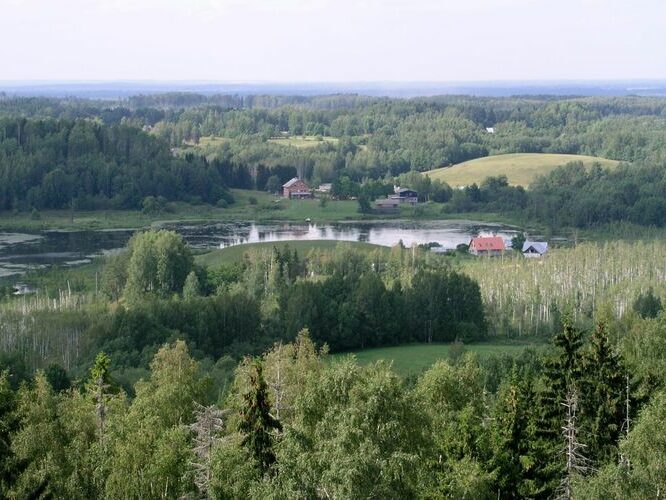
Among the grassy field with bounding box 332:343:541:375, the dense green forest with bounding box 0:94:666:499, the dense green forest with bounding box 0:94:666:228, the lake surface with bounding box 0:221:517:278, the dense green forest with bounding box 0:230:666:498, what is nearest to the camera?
the dense green forest with bounding box 0:230:666:498

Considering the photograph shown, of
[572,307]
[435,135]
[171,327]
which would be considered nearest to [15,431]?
[171,327]

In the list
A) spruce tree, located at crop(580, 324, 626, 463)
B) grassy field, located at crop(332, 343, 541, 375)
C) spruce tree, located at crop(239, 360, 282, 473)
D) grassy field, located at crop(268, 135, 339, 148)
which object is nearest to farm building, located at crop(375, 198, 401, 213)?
grassy field, located at crop(268, 135, 339, 148)

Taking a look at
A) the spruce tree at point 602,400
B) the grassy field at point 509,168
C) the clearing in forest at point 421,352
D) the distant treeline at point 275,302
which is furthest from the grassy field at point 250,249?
the grassy field at point 509,168

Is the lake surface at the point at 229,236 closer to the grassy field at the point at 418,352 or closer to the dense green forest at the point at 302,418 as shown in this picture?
the dense green forest at the point at 302,418

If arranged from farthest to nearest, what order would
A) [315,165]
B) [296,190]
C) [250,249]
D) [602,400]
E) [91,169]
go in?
[315,165]
[296,190]
[91,169]
[250,249]
[602,400]

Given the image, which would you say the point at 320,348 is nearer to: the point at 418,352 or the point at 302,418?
the point at 418,352

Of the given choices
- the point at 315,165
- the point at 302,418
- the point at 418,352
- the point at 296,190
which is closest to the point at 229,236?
the point at 296,190

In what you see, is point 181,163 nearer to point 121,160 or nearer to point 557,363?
point 121,160

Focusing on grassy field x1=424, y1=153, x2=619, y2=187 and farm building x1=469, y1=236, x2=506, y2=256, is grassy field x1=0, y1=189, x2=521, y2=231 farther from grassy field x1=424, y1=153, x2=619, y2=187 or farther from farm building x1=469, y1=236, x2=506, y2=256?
→ farm building x1=469, y1=236, x2=506, y2=256
